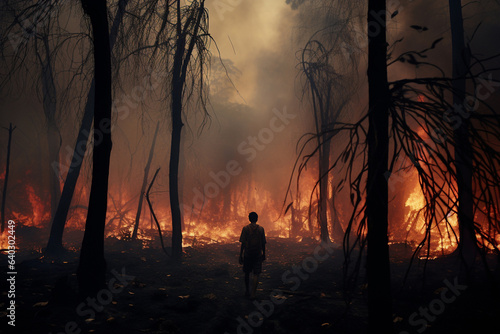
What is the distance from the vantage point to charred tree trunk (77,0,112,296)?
4.67 meters

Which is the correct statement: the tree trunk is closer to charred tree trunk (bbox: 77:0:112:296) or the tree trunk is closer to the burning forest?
the burning forest

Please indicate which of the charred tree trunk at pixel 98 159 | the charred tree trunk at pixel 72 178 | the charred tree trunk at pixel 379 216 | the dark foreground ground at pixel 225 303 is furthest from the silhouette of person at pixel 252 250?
the charred tree trunk at pixel 72 178

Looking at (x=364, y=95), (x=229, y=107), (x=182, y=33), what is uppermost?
(x=229, y=107)

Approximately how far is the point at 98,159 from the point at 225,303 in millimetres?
3610

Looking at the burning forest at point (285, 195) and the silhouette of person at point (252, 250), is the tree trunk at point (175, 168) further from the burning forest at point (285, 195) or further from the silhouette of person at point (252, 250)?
the silhouette of person at point (252, 250)

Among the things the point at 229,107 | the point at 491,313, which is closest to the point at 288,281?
the point at 491,313

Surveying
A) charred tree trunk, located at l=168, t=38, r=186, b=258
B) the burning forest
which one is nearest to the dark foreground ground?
the burning forest

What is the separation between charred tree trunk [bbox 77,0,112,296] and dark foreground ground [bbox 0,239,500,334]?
0.36m

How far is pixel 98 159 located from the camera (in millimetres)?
4816

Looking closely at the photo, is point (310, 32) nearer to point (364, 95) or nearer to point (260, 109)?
point (364, 95)

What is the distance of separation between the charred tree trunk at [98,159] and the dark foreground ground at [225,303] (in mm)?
361

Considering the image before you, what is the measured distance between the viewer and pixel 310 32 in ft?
47.1

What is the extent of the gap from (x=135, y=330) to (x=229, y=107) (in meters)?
20.4

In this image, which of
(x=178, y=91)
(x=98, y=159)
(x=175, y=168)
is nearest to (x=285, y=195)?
(x=175, y=168)
